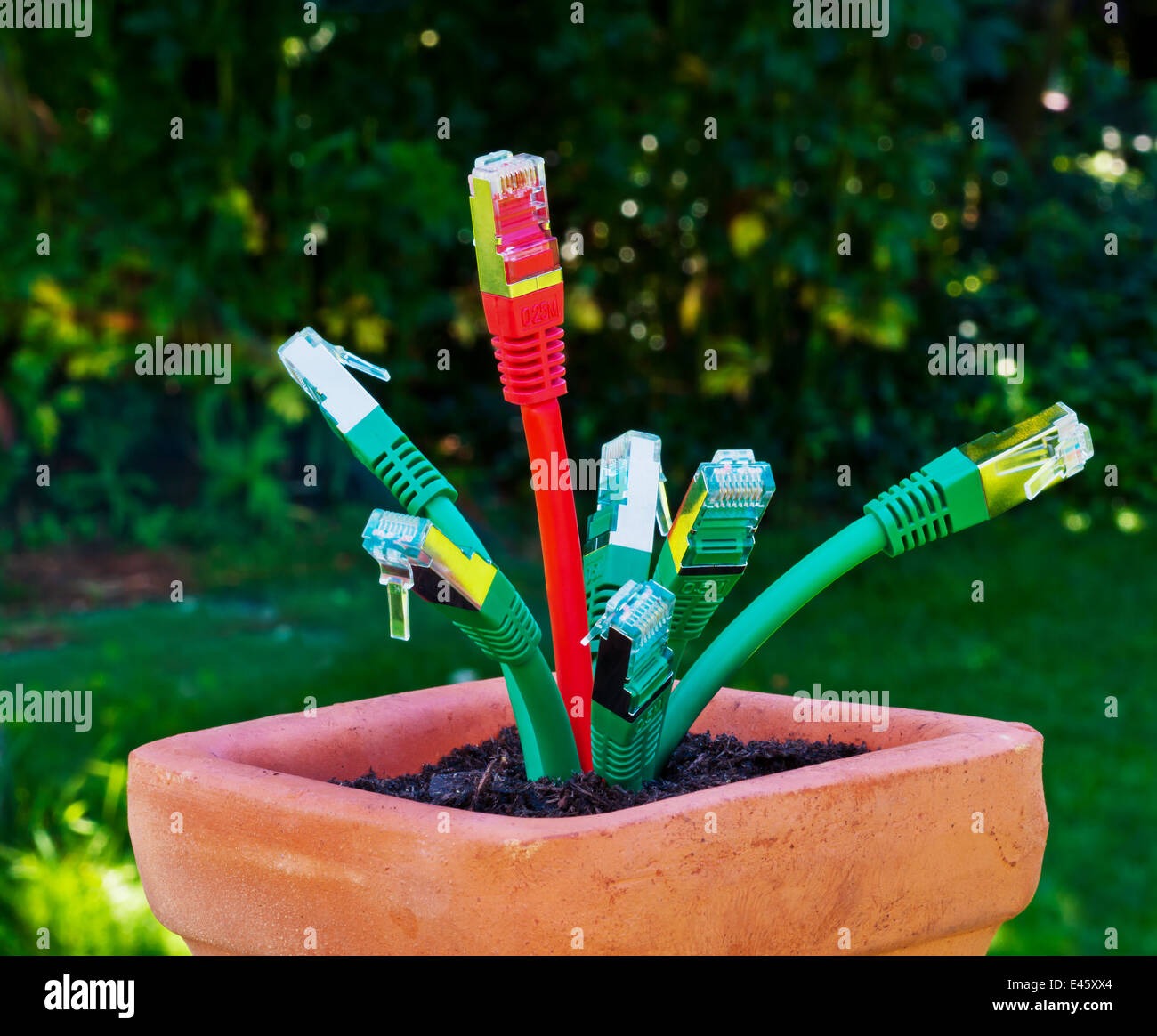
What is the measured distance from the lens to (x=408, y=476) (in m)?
0.90

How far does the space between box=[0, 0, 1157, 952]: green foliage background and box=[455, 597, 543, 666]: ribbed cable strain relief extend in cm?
180

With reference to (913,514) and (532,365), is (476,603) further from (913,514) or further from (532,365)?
(913,514)

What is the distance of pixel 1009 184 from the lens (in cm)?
425

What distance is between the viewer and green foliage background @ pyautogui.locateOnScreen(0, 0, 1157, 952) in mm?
3152

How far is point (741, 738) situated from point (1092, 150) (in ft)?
12.9

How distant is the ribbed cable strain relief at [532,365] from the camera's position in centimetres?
92

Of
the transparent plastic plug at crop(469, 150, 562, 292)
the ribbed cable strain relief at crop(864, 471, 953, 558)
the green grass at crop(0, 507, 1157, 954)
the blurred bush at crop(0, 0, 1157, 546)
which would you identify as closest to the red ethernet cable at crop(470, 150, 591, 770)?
the transparent plastic plug at crop(469, 150, 562, 292)

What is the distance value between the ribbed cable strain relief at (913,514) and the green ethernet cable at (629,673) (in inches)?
7.0

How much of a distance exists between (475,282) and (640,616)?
2931 mm

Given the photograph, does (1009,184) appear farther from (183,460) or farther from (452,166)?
(183,460)

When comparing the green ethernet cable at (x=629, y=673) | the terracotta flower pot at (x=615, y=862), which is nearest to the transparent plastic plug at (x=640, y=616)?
the green ethernet cable at (x=629, y=673)

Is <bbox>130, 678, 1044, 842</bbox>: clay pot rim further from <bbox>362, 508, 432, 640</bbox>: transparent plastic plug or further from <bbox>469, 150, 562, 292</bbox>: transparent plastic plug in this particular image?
<bbox>469, 150, 562, 292</bbox>: transparent plastic plug

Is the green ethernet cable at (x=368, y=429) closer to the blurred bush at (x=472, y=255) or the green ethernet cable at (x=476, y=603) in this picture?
the green ethernet cable at (x=476, y=603)

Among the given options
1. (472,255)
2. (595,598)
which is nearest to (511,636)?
(595,598)
